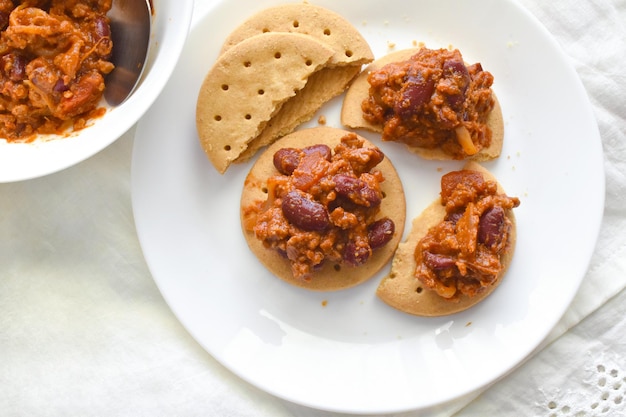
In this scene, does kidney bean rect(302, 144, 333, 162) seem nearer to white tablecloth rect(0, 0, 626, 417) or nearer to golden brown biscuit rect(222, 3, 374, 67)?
golden brown biscuit rect(222, 3, 374, 67)

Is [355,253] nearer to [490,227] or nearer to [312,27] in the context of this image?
[490,227]

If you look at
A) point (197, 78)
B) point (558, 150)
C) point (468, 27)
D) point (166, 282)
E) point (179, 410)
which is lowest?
point (179, 410)

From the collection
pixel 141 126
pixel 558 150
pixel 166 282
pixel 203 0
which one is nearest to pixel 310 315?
pixel 166 282

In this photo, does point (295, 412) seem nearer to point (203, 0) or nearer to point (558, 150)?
point (558, 150)

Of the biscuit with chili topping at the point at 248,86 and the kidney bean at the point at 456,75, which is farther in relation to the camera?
the biscuit with chili topping at the point at 248,86

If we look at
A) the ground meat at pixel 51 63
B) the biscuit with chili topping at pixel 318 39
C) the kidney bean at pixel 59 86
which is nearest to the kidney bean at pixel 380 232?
the biscuit with chili topping at pixel 318 39

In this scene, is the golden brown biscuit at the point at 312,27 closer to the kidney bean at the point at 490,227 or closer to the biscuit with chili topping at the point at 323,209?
the biscuit with chili topping at the point at 323,209
